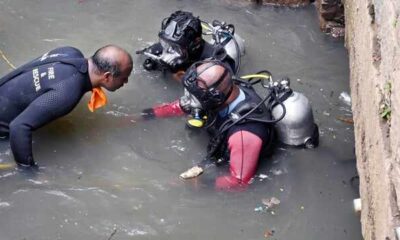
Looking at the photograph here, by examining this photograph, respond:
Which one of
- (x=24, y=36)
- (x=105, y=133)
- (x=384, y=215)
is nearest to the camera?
(x=384, y=215)

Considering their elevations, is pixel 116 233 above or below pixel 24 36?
below

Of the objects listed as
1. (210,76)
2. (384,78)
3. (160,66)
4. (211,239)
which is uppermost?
(384,78)

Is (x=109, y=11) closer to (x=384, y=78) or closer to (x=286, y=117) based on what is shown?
(x=286, y=117)

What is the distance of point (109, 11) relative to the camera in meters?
7.68

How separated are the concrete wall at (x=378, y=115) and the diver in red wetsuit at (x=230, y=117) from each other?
81 cm

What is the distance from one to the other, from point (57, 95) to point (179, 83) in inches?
64.0

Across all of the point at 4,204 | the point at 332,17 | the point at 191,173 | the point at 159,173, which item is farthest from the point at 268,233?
the point at 332,17

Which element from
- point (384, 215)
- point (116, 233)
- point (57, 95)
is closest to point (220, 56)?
point (57, 95)

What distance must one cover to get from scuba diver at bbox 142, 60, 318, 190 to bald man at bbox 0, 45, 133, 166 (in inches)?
26.2

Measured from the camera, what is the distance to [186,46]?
6008mm

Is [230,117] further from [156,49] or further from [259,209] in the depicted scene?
[156,49]

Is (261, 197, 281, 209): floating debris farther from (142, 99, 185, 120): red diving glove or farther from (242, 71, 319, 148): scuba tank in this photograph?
(142, 99, 185, 120): red diving glove

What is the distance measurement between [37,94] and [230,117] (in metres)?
1.62

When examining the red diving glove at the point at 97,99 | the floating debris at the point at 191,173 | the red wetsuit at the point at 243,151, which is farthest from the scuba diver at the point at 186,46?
the floating debris at the point at 191,173
